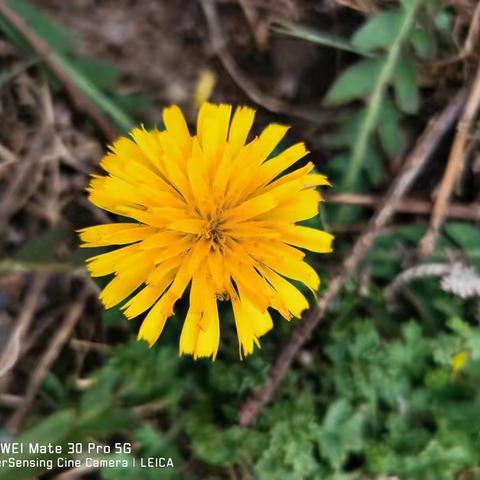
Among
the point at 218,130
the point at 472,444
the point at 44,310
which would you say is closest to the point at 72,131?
the point at 44,310

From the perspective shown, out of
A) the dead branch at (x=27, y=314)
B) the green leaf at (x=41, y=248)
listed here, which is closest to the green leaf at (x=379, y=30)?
→ the green leaf at (x=41, y=248)

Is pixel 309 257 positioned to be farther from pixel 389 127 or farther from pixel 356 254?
pixel 389 127

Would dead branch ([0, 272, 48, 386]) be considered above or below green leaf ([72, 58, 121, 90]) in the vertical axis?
below

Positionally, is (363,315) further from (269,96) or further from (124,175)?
(124,175)

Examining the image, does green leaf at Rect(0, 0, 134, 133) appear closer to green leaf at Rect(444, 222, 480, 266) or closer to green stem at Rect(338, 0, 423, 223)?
green stem at Rect(338, 0, 423, 223)

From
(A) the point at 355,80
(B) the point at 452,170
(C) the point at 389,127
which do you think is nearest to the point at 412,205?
(B) the point at 452,170

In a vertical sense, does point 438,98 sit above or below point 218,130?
above

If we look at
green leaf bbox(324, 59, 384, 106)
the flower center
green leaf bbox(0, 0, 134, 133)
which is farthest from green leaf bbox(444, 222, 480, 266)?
green leaf bbox(0, 0, 134, 133)
